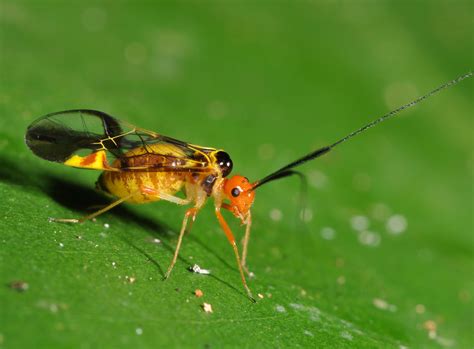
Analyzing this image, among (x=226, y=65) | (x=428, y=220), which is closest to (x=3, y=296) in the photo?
(x=428, y=220)

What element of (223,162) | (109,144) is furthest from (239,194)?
(109,144)

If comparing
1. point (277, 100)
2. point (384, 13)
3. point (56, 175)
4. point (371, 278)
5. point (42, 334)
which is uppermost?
point (384, 13)

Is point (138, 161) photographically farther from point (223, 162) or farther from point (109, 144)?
point (223, 162)

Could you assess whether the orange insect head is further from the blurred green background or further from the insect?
the blurred green background

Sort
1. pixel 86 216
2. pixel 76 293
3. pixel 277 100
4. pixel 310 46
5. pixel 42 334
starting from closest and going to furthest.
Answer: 1. pixel 42 334
2. pixel 76 293
3. pixel 86 216
4. pixel 277 100
5. pixel 310 46

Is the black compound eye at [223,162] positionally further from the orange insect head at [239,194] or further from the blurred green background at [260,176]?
the blurred green background at [260,176]

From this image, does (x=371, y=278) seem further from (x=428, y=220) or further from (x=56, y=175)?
(x=56, y=175)

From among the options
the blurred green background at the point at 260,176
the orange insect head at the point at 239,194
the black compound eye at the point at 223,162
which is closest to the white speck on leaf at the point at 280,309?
the blurred green background at the point at 260,176
